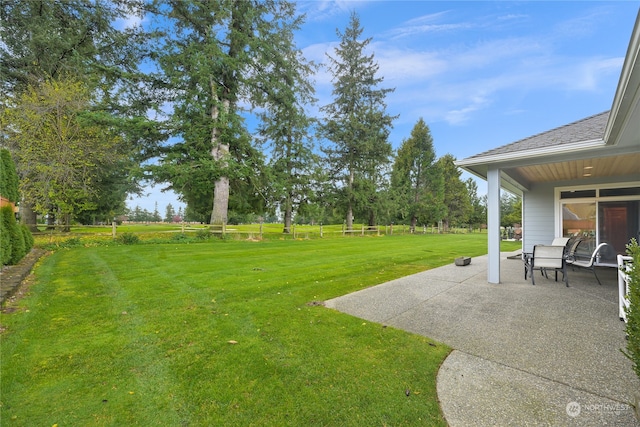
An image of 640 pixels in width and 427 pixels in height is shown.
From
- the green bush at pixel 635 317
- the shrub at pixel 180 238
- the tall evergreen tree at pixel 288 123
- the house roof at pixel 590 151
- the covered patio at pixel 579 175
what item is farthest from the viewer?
the tall evergreen tree at pixel 288 123

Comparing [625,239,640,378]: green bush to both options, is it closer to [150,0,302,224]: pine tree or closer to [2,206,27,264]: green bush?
[2,206,27,264]: green bush

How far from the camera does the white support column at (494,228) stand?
5.63m

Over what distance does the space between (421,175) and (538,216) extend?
74.6 feet

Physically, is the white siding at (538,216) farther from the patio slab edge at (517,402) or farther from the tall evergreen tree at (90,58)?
the tall evergreen tree at (90,58)

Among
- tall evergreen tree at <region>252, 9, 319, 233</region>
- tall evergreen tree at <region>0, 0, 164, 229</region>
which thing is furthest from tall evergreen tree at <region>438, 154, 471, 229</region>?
tall evergreen tree at <region>0, 0, 164, 229</region>

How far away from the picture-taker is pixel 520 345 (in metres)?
2.84

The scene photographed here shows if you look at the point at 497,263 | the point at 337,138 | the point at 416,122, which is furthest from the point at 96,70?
the point at 416,122

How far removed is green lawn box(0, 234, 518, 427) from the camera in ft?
6.06

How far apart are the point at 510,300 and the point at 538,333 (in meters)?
1.41

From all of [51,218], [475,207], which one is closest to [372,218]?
[51,218]

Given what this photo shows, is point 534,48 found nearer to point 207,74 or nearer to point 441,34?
point 441,34

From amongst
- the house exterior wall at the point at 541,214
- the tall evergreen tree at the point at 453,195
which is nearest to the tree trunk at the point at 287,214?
the house exterior wall at the point at 541,214

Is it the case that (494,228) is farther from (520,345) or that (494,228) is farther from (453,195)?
(453,195)

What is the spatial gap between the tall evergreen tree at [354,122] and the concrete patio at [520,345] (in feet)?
59.8
